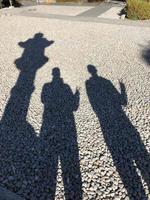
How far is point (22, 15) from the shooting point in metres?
18.1

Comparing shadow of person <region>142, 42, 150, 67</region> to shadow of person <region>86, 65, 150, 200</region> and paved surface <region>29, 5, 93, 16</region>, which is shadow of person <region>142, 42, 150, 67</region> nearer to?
shadow of person <region>86, 65, 150, 200</region>

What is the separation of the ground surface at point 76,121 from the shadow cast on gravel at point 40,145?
1 cm

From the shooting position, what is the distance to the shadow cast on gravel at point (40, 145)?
4066mm

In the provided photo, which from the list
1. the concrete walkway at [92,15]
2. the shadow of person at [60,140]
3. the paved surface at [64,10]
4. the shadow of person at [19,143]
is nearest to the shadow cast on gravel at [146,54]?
the shadow of person at [60,140]

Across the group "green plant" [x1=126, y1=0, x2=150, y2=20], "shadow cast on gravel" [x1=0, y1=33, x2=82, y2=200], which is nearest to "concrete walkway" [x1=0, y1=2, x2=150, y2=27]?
"green plant" [x1=126, y1=0, x2=150, y2=20]

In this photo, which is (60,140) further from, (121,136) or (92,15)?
(92,15)

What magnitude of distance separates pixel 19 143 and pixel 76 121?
1.28 m

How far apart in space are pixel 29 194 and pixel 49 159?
0.80 metres

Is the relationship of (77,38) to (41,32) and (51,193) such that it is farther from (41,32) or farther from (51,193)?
(51,193)

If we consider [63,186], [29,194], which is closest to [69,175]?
[63,186]

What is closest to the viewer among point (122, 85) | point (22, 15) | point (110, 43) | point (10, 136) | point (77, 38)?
point (10, 136)

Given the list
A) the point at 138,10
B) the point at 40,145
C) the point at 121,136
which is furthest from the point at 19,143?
the point at 138,10

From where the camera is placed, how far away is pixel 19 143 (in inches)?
198

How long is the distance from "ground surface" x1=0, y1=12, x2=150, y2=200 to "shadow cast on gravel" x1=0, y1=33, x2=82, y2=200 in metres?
0.01
